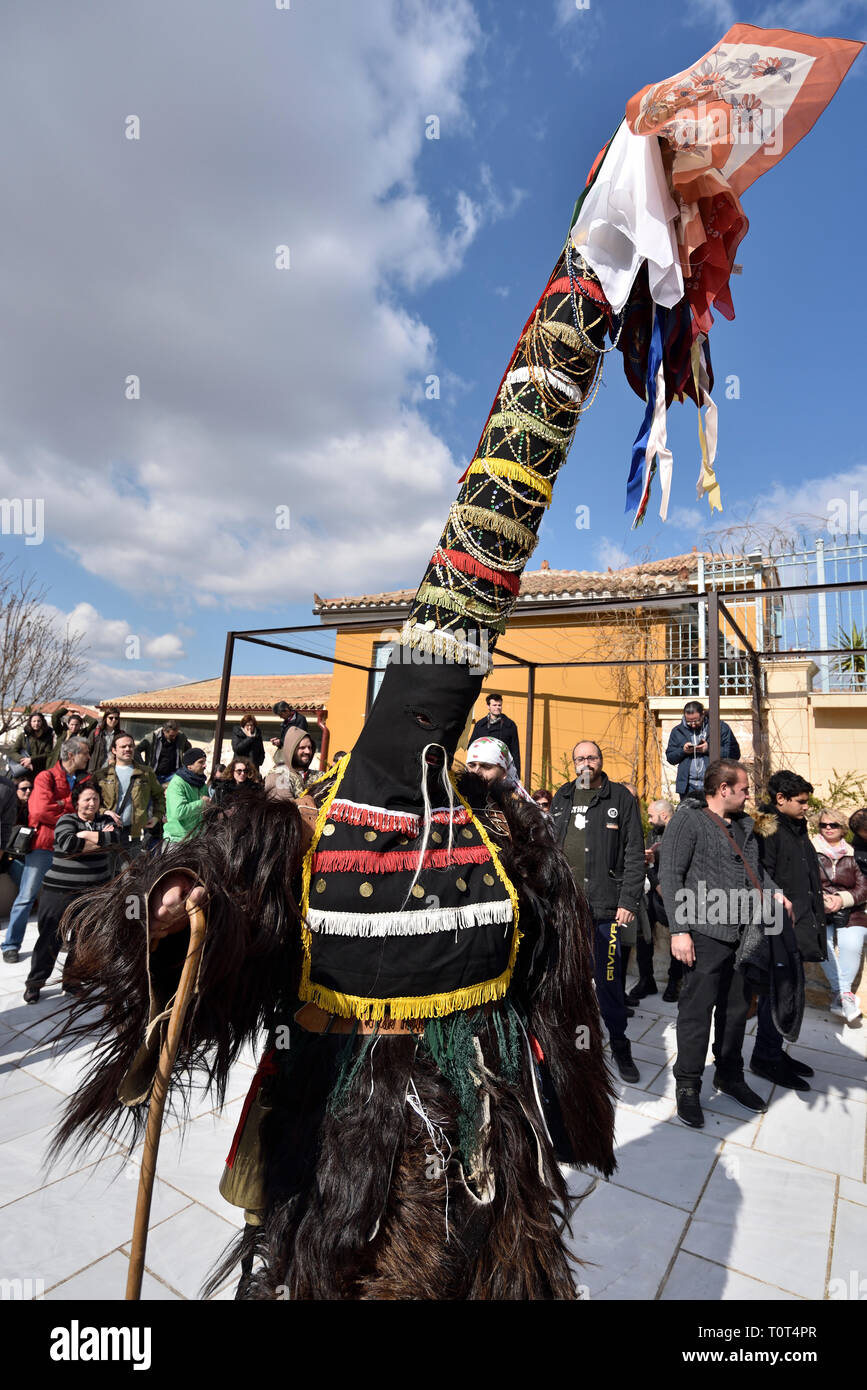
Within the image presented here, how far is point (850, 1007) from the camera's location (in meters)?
4.79

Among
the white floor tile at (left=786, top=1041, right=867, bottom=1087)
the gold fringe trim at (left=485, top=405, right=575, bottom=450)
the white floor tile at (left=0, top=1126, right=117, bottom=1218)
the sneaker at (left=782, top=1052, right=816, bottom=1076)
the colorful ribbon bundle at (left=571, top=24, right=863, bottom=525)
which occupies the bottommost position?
the white floor tile at (left=786, top=1041, right=867, bottom=1087)

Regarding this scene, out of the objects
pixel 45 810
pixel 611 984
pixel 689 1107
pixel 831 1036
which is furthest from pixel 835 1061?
pixel 45 810

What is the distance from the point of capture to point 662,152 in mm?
1330

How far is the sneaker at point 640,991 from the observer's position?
524 centimetres

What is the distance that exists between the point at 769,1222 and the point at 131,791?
5.51m

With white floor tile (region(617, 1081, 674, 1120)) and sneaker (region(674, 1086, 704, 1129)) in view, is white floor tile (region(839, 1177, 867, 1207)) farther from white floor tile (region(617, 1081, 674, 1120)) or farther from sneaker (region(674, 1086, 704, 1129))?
white floor tile (region(617, 1081, 674, 1120))

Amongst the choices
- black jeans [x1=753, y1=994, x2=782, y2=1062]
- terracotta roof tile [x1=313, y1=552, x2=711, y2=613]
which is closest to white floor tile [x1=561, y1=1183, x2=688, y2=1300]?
black jeans [x1=753, y1=994, x2=782, y2=1062]

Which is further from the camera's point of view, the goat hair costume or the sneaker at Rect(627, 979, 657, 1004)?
the sneaker at Rect(627, 979, 657, 1004)

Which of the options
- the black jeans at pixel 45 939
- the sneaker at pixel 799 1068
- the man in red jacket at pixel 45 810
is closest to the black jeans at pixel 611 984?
the sneaker at pixel 799 1068

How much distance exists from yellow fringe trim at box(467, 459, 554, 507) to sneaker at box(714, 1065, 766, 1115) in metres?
3.77

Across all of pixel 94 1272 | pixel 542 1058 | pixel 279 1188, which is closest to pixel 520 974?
pixel 542 1058

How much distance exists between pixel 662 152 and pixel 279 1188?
2.20 m

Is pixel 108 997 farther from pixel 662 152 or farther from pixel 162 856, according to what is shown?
pixel 662 152

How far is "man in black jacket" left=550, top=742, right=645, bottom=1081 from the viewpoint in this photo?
154 inches
